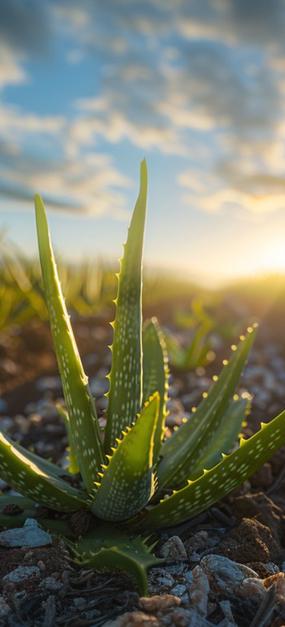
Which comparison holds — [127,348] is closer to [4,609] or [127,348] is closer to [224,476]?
[224,476]

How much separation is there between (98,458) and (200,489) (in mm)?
347

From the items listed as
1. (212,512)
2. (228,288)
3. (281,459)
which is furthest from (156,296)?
(212,512)

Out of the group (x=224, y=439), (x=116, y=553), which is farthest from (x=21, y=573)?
(x=224, y=439)


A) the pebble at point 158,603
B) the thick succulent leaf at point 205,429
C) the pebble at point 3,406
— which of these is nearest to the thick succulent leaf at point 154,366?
the thick succulent leaf at point 205,429

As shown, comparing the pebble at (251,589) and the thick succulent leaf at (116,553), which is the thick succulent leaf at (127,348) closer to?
the thick succulent leaf at (116,553)

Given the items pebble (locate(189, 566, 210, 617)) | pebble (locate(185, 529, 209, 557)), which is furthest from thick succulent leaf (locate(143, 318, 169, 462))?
pebble (locate(189, 566, 210, 617))

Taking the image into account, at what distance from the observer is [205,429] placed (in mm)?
2180

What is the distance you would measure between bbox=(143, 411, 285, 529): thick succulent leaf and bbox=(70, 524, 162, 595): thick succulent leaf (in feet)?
0.47

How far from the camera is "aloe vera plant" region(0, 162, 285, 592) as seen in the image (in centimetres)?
177

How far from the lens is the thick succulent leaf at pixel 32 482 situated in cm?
185

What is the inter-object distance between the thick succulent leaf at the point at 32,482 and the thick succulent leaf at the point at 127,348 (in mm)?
245

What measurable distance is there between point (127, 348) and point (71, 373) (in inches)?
7.5

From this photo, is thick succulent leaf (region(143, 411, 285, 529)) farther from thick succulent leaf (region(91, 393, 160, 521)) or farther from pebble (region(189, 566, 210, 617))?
pebble (region(189, 566, 210, 617))

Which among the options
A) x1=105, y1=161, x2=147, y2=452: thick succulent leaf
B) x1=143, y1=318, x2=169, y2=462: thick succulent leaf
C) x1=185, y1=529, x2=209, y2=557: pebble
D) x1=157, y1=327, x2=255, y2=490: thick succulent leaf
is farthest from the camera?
x1=143, y1=318, x2=169, y2=462: thick succulent leaf
